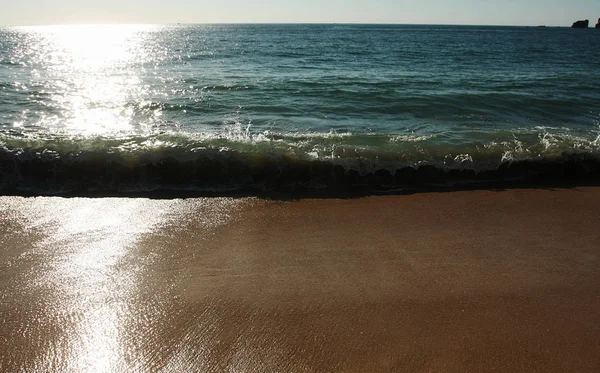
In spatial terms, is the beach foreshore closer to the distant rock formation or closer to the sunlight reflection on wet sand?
the sunlight reflection on wet sand

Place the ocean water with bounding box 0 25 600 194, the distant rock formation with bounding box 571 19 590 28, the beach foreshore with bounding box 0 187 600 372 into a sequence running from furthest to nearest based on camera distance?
Answer: the distant rock formation with bounding box 571 19 590 28 < the ocean water with bounding box 0 25 600 194 < the beach foreshore with bounding box 0 187 600 372

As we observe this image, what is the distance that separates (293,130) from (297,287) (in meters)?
5.07

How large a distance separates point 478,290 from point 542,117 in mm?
7996

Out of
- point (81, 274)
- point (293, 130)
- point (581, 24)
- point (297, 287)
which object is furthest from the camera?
point (581, 24)

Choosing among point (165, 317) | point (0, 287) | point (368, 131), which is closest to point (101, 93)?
point (368, 131)

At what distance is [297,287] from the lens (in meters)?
3.19

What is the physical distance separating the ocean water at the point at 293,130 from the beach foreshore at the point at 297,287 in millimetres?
847

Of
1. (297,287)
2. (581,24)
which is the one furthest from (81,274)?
(581,24)

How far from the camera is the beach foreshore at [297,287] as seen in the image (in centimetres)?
257

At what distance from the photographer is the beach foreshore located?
8.43 ft

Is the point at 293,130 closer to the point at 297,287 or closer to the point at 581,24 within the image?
the point at 297,287

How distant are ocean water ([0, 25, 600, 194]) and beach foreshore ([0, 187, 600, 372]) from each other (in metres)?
0.85

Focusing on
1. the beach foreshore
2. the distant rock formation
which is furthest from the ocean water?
the distant rock formation

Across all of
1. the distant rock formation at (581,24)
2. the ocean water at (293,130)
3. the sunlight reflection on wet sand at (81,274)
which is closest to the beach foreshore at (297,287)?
the sunlight reflection on wet sand at (81,274)
